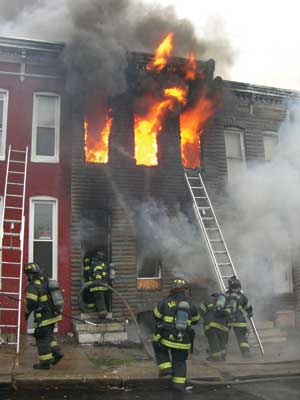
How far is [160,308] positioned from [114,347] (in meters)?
2.54

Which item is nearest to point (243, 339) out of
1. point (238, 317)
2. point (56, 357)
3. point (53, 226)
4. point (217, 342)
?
point (238, 317)

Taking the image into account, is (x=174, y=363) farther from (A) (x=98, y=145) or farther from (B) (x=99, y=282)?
(A) (x=98, y=145)

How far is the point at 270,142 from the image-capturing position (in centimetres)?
1284

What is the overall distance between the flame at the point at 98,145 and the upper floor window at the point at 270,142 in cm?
463

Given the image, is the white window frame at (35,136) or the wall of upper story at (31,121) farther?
the white window frame at (35,136)

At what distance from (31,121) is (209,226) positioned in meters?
4.98

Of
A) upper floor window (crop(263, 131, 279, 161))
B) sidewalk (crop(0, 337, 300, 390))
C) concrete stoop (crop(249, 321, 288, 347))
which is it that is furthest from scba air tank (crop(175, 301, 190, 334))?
upper floor window (crop(263, 131, 279, 161))

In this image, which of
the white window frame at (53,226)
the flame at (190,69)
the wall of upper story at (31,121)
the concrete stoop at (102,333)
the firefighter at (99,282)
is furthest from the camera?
the flame at (190,69)

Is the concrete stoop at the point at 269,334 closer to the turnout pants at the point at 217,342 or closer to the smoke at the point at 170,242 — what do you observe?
the smoke at the point at 170,242

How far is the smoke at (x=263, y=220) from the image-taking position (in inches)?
429

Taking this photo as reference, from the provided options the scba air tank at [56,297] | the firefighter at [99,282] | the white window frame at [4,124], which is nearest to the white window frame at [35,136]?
the white window frame at [4,124]

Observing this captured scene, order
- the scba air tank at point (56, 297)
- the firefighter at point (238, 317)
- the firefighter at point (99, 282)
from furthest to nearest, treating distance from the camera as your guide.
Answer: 1. the firefighter at point (99, 282)
2. the firefighter at point (238, 317)
3. the scba air tank at point (56, 297)

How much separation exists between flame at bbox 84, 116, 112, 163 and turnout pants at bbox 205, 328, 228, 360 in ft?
16.3

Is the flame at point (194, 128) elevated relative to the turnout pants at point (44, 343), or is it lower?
elevated
